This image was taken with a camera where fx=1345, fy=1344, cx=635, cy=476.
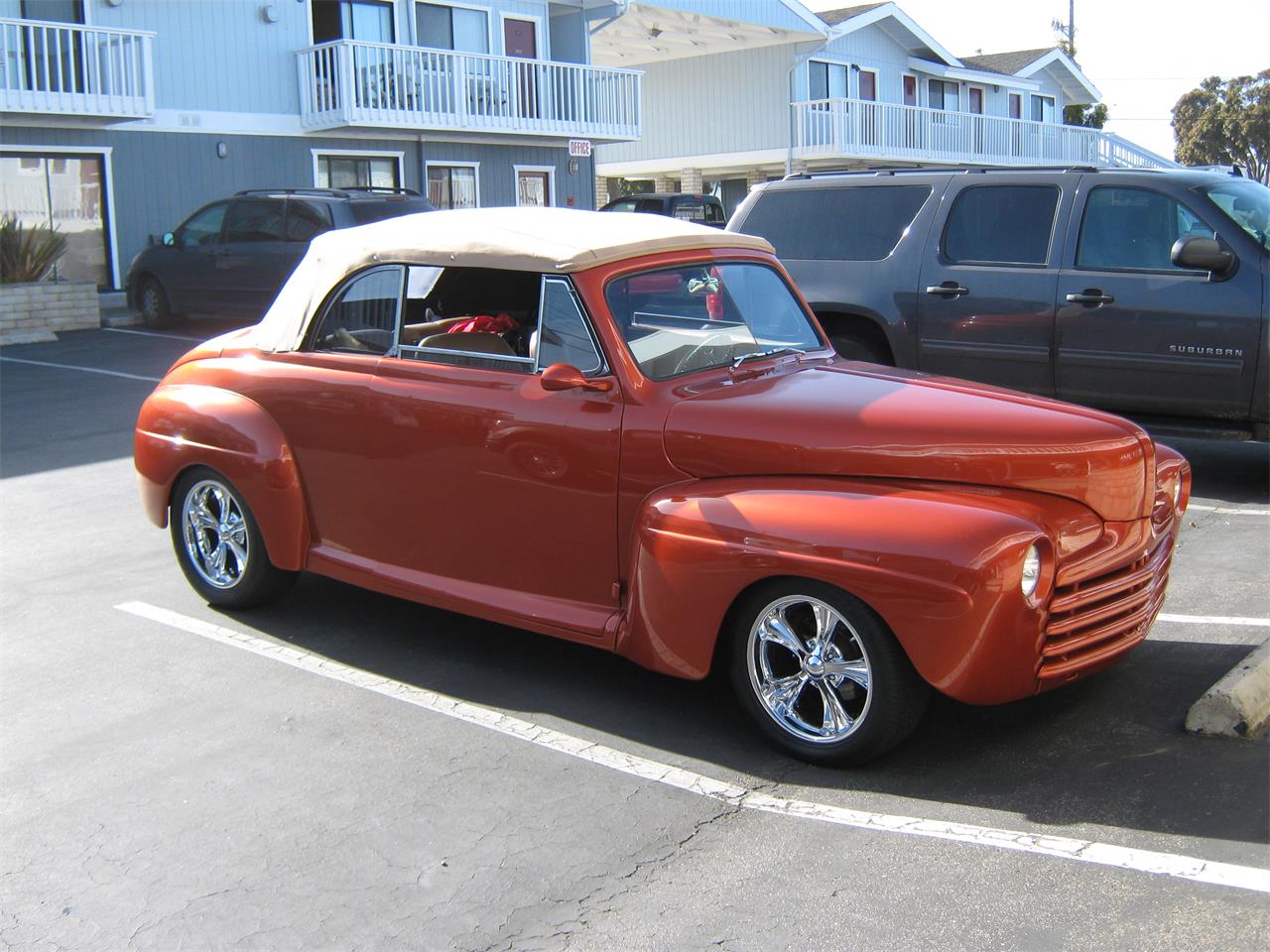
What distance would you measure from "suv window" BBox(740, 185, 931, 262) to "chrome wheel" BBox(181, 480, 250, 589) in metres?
4.75

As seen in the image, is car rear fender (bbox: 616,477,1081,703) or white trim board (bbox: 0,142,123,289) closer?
car rear fender (bbox: 616,477,1081,703)

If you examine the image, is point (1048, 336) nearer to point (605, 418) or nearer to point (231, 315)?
point (605, 418)

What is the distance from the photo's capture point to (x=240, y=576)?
608 centimetres

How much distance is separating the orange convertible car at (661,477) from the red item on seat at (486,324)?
2 centimetres

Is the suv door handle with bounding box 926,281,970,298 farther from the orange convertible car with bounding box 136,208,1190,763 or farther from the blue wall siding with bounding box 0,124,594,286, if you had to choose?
the blue wall siding with bounding box 0,124,594,286

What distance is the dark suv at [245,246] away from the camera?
645 inches

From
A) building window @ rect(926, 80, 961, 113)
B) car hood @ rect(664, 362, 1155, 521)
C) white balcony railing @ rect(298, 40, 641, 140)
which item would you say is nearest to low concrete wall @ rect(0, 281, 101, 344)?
white balcony railing @ rect(298, 40, 641, 140)

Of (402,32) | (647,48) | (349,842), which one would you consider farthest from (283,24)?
(349,842)

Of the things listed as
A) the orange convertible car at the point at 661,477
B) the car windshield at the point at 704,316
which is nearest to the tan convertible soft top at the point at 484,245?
the orange convertible car at the point at 661,477

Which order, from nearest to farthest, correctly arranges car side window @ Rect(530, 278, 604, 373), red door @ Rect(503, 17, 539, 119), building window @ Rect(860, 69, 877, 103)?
car side window @ Rect(530, 278, 604, 373) < red door @ Rect(503, 17, 539, 119) < building window @ Rect(860, 69, 877, 103)

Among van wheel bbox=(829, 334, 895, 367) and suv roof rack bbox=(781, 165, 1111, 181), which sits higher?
suv roof rack bbox=(781, 165, 1111, 181)

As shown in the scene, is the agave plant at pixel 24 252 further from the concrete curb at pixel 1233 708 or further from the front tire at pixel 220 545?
the concrete curb at pixel 1233 708

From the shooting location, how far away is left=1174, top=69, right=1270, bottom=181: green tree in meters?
62.4

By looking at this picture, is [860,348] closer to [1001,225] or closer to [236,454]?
[1001,225]
